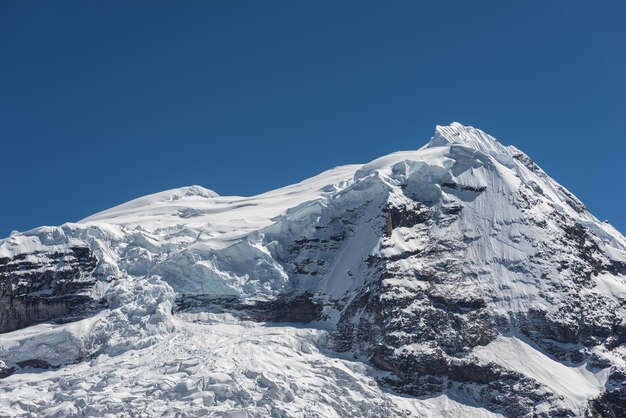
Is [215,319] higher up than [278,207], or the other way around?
[278,207]

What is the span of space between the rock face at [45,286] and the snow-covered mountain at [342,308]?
0.28m

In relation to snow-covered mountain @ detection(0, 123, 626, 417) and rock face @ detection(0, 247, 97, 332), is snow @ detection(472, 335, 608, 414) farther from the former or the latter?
rock face @ detection(0, 247, 97, 332)

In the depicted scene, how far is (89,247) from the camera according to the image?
501ft

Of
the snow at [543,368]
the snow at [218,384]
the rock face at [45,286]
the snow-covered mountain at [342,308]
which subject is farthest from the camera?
the rock face at [45,286]

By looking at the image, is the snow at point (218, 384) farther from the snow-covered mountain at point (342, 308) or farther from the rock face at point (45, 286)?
the rock face at point (45, 286)

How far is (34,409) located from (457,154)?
8296 cm

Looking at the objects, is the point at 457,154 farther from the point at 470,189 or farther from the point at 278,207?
the point at 278,207

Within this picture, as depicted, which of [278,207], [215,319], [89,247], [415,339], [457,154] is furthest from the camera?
[278,207]

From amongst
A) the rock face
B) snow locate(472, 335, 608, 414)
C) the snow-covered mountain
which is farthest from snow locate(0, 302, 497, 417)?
snow locate(472, 335, 608, 414)

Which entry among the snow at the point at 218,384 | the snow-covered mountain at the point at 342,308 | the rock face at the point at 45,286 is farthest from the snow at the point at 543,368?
the rock face at the point at 45,286

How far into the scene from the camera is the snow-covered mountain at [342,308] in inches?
4872

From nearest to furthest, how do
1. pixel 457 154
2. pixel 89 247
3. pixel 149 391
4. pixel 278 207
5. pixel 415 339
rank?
1. pixel 149 391
2. pixel 415 339
3. pixel 89 247
4. pixel 457 154
5. pixel 278 207

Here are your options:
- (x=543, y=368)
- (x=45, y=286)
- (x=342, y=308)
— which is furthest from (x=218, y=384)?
(x=543, y=368)

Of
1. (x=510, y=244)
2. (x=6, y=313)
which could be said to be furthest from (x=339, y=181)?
(x=6, y=313)
